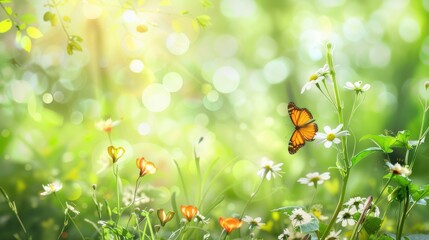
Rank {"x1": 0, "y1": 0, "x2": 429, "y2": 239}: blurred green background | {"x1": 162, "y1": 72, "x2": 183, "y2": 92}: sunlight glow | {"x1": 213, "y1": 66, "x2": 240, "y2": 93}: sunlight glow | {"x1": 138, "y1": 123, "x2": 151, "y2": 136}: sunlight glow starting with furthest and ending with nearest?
{"x1": 213, "y1": 66, "x2": 240, "y2": 93}: sunlight glow < {"x1": 162, "y1": 72, "x2": 183, "y2": 92}: sunlight glow < {"x1": 138, "y1": 123, "x2": 151, "y2": 136}: sunlight glow < {"x1": 0, "y1": 0, "x2": 429, "y2": 239}: blurred green background

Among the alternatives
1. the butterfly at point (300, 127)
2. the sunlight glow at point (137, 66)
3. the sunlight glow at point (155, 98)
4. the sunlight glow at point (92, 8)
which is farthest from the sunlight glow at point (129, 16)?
the sunlight glow at point (155, 98)

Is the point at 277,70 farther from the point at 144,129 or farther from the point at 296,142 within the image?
the point at 296,142

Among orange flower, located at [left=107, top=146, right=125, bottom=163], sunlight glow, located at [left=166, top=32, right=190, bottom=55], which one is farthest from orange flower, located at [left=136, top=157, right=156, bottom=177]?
sunlight glow, located at [left=166, top=32, right=190, bottom=55]

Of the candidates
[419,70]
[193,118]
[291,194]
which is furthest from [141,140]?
[419,70]

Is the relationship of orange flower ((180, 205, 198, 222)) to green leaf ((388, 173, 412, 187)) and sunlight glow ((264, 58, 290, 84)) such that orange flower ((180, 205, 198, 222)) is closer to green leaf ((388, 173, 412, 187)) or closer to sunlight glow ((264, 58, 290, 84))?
green leaf ((388, 173, 412, 187))

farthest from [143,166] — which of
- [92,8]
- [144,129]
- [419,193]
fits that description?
[144,129]

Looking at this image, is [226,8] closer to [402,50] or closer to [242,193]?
[402,50]

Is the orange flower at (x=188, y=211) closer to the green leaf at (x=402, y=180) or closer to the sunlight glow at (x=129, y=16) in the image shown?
the green leaf at (x=402, y=180)
